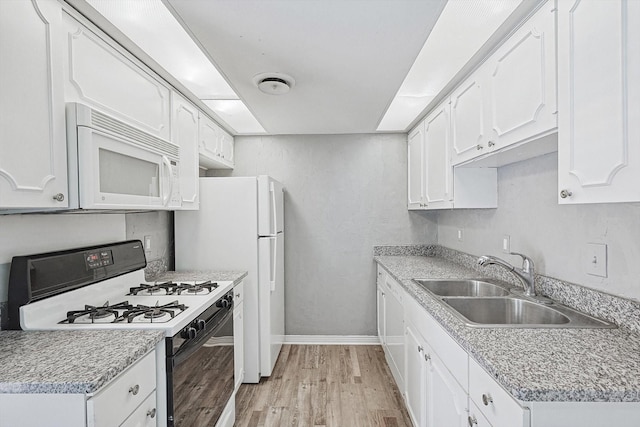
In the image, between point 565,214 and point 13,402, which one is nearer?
point 13,402

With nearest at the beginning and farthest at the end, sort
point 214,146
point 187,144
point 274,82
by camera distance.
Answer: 1. point 274,82
2. point 187,144
3. point 214,146

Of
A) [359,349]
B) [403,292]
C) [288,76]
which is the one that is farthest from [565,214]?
[359,349]

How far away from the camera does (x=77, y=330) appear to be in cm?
141

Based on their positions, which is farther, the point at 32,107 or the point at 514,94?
the point at 514,94

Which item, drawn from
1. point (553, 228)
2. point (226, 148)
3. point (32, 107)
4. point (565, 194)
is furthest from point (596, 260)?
point (226, 148)

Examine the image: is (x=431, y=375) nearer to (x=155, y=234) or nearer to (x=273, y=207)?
(x=273, y=207)

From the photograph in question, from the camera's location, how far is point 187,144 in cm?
253

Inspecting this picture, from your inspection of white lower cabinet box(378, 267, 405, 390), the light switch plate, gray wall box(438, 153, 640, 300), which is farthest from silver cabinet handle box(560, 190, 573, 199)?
white lower cabinet box(378, 267, 405, 390)

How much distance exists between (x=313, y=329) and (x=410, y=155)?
2091 mm

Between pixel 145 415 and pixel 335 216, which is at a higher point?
pixel 335 216

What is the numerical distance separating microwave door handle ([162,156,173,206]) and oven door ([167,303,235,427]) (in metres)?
0.68

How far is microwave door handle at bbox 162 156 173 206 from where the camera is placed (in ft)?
6.47

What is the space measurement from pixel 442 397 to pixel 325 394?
1.37 metres

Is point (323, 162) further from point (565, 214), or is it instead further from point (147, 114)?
point (565, 214)
